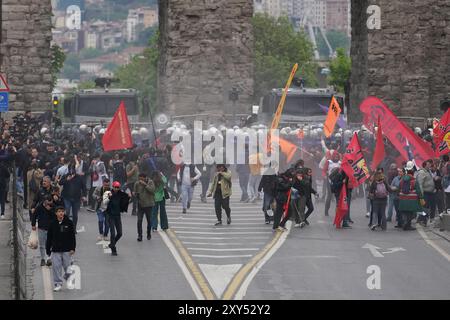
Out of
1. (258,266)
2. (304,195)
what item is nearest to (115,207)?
(258,266)

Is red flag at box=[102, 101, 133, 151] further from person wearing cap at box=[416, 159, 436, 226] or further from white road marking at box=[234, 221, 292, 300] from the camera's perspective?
person wearing cap at box=[416, 159, 436, 226]

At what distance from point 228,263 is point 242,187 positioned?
38.9ft

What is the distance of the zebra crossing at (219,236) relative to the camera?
90.3ft

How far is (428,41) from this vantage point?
54375 millimetres

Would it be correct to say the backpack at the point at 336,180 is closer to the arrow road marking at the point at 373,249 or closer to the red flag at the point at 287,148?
the red flag at the point at 287,148

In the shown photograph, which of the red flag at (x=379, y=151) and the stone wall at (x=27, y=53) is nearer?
the red flag at (x=379, y=151)

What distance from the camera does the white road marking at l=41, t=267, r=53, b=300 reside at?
24.6 metres

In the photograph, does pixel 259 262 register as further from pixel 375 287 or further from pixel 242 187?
pixel 242 187

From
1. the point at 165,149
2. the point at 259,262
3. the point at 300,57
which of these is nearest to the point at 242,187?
the point at 165,149

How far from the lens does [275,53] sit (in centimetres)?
12538

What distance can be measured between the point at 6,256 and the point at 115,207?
6.82 feet

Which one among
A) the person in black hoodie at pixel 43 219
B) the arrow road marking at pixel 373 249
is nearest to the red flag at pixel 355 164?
the arrow road marking at pixel 373 249

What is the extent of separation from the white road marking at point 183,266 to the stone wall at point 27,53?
2011 centimetres

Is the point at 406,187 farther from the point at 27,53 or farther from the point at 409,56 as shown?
the point at 27,53
